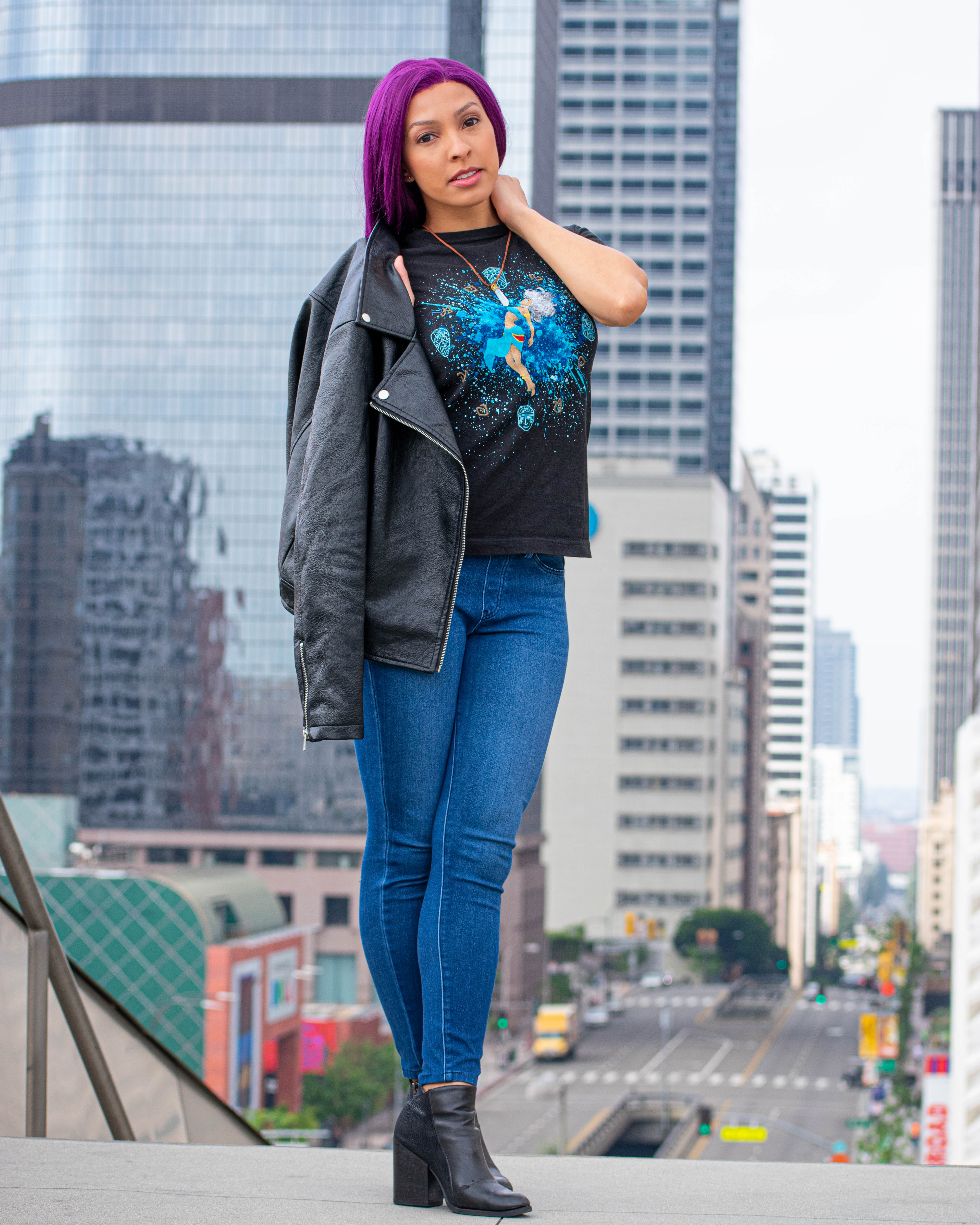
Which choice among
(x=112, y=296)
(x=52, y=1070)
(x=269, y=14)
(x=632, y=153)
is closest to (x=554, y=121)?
(x=269, y=14)

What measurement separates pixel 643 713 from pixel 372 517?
8573 centimetres

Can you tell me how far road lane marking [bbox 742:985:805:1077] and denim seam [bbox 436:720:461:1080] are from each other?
5406cm

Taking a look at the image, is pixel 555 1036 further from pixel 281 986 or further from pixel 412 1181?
pixel 412 1181

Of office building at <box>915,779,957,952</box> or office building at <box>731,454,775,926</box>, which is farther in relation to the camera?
office building at <box>915,779,957,952</box>

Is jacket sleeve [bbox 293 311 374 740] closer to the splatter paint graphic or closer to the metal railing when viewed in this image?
the splatter paint graphic

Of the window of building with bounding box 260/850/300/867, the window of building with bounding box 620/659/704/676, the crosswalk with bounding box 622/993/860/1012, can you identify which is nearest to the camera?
the window of building with bounding box 260/850/300/867

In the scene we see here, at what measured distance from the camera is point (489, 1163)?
209 cm

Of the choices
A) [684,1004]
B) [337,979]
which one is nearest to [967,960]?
[337,979]

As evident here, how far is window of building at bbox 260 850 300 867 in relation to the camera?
65625 millimetres

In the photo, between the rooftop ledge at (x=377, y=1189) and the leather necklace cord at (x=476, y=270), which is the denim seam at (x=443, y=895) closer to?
the rooftop ledge at (x=377, y=1189)

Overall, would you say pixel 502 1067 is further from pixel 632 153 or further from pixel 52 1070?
pixel 632 153

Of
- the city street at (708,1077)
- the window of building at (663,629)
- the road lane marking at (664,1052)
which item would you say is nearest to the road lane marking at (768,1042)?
the city street at (708,1077)

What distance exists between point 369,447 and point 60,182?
7314 cm

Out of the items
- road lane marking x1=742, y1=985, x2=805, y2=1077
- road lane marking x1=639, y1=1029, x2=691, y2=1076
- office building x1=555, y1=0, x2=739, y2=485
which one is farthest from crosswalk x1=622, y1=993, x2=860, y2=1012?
office building x1=555, y1=0, x2=739, y2=485
